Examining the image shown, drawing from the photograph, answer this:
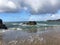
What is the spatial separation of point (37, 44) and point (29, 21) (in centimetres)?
3295

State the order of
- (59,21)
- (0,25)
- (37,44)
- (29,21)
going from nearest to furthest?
(37,44)
(0,25)
(29,21)
(59,21)

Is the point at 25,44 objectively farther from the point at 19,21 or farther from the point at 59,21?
the point at 59,21

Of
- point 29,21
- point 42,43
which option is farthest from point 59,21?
point 42,43

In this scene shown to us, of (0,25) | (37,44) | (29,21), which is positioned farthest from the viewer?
(29,21)

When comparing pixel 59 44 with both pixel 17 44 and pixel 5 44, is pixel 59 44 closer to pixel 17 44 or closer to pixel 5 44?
pixel 17 44

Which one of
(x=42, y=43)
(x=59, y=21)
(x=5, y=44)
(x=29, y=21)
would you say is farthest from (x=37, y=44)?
(x=59, y=21)

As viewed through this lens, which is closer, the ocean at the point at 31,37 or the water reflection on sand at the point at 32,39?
the water reflection on sand at the point at 32,39

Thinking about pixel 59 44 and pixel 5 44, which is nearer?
pixel 59 44

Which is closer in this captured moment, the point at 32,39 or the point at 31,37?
the point at 32,39

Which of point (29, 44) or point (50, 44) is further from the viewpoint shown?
point (29, 44)

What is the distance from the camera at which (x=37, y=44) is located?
13.4m

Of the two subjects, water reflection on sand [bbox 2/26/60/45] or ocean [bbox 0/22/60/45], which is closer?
water reflection on sand [bbox 2/26/60/45]

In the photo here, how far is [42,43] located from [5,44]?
2.75 m

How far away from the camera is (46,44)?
13.1m
